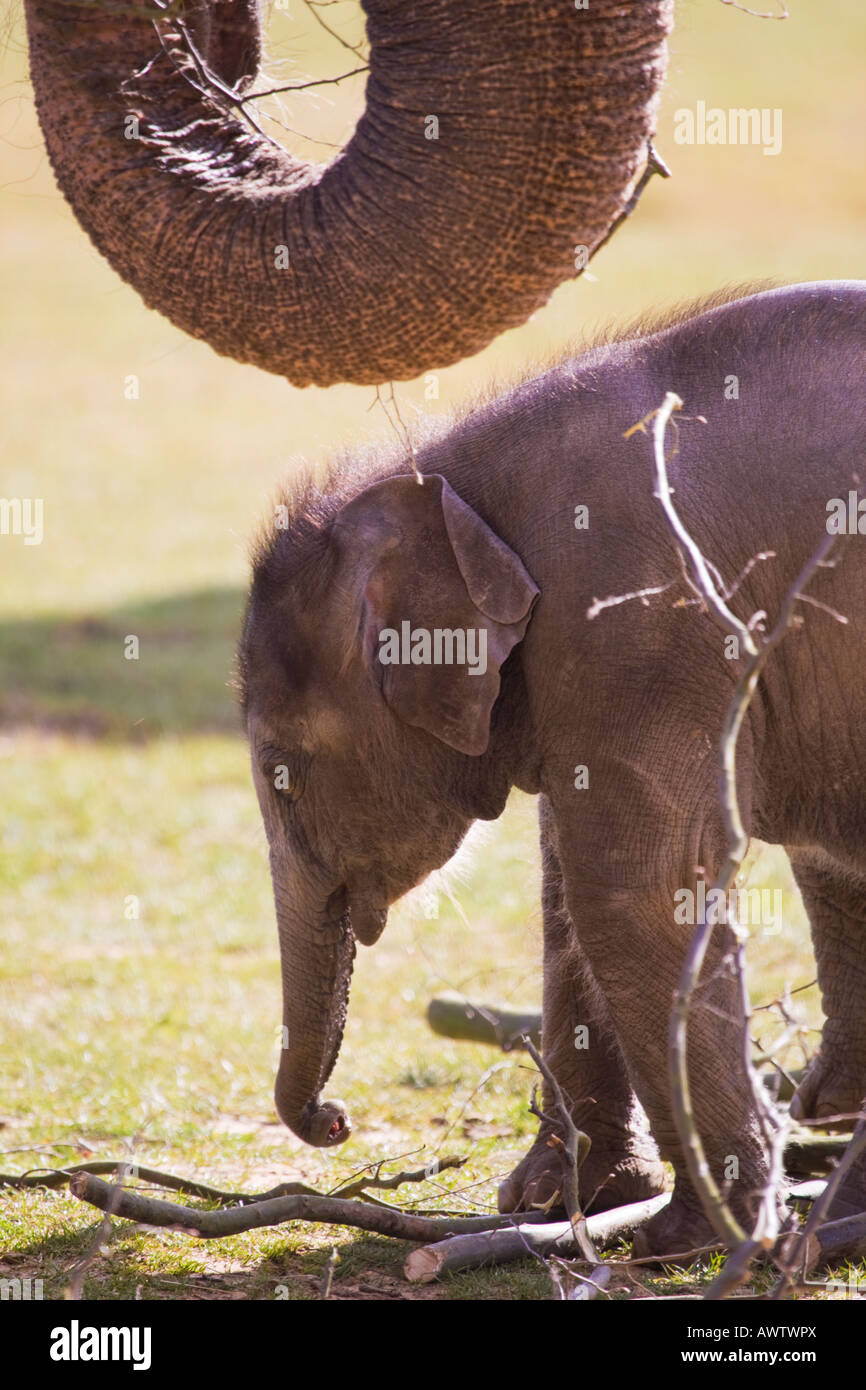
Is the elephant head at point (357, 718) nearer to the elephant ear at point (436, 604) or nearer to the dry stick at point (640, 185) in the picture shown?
the elephant ear at point (436, 604)

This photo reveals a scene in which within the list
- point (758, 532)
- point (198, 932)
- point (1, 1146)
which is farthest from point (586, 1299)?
point (198, 932)

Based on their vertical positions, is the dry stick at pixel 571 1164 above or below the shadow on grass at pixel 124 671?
below

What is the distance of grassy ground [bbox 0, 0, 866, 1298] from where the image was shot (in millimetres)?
4402

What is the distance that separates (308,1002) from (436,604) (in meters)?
1.15

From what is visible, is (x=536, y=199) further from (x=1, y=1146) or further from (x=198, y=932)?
(x=198, y=932)

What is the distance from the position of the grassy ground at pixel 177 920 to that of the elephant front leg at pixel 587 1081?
26 cm

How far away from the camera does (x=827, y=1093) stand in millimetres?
5062

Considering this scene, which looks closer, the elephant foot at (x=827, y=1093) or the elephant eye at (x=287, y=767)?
the elephant eye at (x=287, y=767)

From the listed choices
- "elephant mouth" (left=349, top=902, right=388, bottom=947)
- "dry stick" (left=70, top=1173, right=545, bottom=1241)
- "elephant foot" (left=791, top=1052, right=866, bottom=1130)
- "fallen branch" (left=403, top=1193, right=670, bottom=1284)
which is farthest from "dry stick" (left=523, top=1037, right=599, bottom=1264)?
"elephant foot" (left=791, top=1052, right=866, bottom=1130)

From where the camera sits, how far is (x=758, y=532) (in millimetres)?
3875

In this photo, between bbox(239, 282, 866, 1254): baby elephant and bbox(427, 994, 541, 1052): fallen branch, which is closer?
bbox(239, 282, 866, 1254): baby elephant

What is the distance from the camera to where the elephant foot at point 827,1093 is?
16.5 feet

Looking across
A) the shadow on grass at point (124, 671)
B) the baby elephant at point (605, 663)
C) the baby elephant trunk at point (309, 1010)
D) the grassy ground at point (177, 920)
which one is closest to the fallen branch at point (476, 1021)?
the grassy ground at point (177, 920)

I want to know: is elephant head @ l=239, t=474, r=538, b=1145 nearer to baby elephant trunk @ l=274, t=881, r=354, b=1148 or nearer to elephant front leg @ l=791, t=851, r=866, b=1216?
baby elephant trunk @ l=274, t=881, r=354, b=1148
